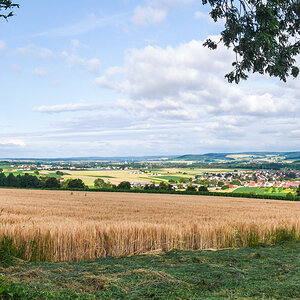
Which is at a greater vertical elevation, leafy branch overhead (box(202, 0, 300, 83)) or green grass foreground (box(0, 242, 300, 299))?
leafy branch overhead (box(202, 0, 300, 83))

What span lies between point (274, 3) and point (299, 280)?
8.05 m

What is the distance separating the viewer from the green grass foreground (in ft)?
17.3

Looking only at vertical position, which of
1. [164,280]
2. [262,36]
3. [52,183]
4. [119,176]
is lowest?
[119,176]

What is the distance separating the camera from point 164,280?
5926 mm

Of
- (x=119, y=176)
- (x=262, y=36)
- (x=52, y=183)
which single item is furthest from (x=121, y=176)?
(x=262, y=36)

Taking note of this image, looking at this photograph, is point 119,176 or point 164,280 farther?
point 119,176

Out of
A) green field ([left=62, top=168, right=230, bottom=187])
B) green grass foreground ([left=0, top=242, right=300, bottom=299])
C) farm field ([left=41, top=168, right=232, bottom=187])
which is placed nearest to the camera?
green grass foreground ([left=0, top=242, right=300, bottom=299])

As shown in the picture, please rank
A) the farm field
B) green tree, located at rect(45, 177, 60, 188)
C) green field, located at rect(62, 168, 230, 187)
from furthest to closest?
green field, located at rect(62, 168, 230, 187) → the farm field → green tree, located at rect(45, 177, 60, 188)

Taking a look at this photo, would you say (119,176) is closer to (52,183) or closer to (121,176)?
(121,176)

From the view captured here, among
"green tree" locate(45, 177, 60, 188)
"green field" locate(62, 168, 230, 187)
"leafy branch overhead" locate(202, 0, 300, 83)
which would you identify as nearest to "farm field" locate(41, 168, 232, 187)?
"green field" locate(62, 168, 230, 187)

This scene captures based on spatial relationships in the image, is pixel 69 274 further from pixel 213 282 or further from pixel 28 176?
pixel 28 176

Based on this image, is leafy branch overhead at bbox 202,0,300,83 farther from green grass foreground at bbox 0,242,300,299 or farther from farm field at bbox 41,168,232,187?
farm field at bbox 41,168,232,187

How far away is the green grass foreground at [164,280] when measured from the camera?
5281mm

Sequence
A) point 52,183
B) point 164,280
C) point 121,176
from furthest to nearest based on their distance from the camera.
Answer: point 121,176, point 52,183, point 164,280
